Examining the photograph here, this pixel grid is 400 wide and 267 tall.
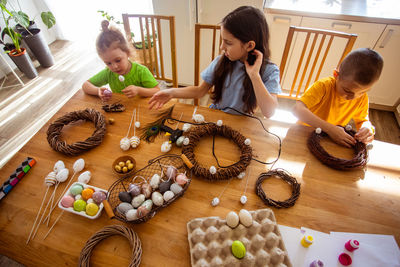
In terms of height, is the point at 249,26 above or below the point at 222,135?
above

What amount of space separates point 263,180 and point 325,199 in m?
0.24

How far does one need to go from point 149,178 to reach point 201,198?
0.74ft

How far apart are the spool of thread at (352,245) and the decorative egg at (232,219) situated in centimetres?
37

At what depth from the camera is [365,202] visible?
2.67 ft

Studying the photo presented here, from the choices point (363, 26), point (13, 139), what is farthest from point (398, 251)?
point (13, 139)

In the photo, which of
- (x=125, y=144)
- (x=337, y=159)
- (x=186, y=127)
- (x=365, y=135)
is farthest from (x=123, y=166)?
(x=365, y=135)

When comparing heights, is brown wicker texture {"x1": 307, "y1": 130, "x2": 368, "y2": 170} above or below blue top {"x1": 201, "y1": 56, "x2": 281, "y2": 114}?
below

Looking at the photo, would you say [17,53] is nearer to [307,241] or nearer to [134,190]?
[134,190]

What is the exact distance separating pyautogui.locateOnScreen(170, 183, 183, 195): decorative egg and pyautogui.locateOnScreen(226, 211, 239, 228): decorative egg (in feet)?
0.65

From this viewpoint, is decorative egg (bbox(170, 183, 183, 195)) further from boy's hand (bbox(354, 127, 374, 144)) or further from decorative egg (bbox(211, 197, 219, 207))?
boy's hand (bbox(354, 127, 374, 144))

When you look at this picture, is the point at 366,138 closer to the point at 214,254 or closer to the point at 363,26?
the point at 214,254

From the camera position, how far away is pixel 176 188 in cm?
80

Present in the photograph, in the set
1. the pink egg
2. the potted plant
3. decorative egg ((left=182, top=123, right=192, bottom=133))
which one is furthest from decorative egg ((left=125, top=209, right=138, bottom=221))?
the potted plant

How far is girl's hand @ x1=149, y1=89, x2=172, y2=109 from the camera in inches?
45.8
